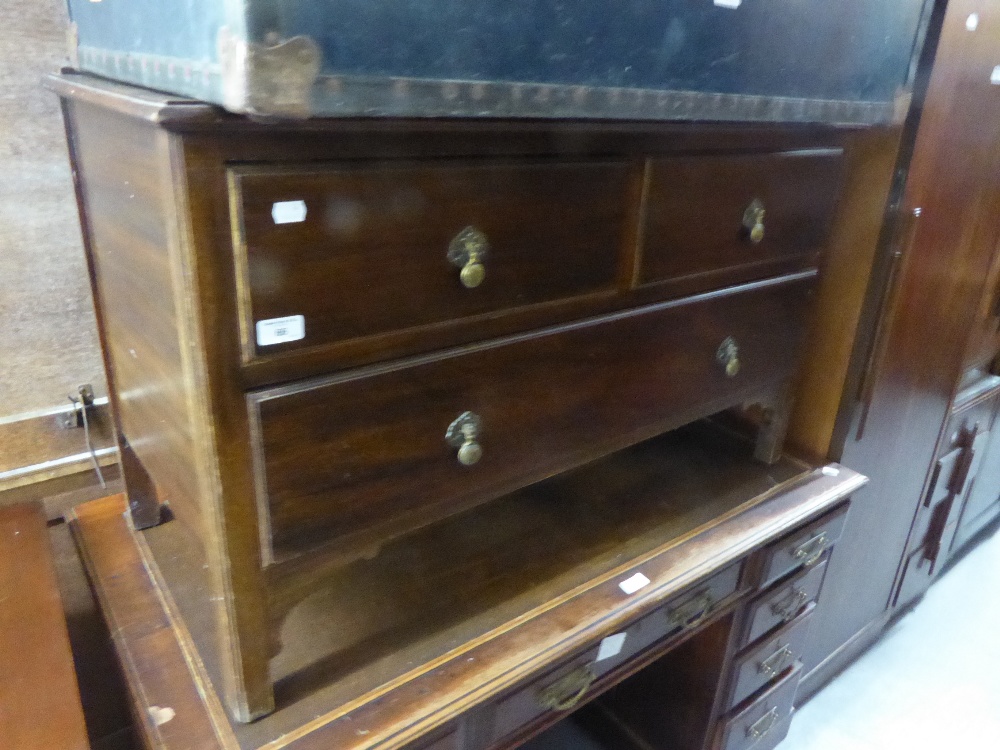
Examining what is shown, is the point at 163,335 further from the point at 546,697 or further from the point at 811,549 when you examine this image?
the point at 811,549

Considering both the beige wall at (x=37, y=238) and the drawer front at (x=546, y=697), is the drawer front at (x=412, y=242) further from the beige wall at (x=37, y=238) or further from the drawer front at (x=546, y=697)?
the beige wall at (x=37, y=238)

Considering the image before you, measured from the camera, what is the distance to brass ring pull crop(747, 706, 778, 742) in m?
1.36

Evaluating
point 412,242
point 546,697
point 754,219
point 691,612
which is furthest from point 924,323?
point 412,242

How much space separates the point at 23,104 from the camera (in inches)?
36.4

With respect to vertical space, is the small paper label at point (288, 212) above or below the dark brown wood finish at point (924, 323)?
above

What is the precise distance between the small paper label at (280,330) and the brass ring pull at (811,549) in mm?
906

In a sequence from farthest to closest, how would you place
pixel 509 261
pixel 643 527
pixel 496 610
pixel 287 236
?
pixel 643 527 < pixel 496 610 < pixel 509 261 < pixel 287 236

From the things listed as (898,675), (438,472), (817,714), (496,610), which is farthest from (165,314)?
(898,675)

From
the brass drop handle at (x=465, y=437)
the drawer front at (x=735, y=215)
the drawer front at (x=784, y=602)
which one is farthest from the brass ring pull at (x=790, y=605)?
Answer: the brass drop handle at (x=465, y=437)

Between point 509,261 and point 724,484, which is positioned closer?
point 509,261

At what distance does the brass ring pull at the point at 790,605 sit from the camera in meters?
1.22

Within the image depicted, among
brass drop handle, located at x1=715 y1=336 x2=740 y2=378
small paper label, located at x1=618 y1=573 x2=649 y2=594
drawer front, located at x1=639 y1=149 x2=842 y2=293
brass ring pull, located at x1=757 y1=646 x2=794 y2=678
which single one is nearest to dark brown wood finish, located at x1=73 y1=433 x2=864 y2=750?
small paper label, located at x1=618 y1=573 x2=649 y2=594

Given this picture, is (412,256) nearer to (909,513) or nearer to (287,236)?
(287,236)

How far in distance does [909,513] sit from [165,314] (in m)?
1.61
